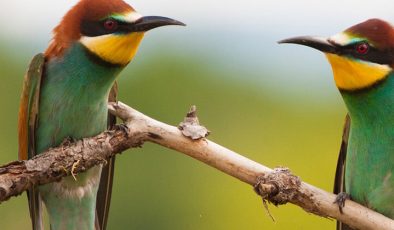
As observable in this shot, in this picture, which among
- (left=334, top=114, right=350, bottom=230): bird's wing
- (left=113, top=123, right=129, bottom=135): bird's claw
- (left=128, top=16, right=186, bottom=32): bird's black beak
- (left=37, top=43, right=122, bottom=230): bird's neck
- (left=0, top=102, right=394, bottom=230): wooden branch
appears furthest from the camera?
(left=334, top=114, right=350, bottom=230): bird's wing

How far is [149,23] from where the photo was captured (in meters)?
3.45

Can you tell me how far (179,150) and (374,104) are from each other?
78 cm

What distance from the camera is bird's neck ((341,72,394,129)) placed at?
11.6 ft

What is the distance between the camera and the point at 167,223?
11.3m

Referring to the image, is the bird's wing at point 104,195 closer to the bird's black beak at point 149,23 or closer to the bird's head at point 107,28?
the bird's head at point 107,28

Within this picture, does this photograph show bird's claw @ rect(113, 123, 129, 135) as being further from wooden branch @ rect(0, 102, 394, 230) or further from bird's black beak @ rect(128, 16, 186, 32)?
bird's black beak @ rect(128, 16, 186, 32)

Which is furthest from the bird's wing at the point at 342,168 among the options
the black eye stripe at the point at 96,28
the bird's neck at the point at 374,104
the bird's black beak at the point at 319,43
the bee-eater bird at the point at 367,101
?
the black eye stripe at the point at 96,28

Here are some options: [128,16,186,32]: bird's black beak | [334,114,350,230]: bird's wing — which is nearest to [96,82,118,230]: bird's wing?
[128,16,186,32]: bird's black beak

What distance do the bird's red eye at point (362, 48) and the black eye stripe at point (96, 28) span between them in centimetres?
→ 82

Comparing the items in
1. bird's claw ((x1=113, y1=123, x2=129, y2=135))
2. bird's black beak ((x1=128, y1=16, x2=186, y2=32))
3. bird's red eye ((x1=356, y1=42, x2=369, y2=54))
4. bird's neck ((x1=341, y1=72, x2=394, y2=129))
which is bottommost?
bird's claw ((x1=113, y1=123, x2=129, y2=135))

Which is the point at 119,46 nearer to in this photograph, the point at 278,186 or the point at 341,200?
the point at 278,186

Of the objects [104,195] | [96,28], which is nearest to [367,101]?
[96,28]

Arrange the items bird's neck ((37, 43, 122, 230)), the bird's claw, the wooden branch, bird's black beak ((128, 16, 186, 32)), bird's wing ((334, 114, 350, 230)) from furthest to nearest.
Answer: bird's wing ((334, 114, 350, 230)), bird's neck ((37, 43, 122, 230)), bird's black beak ((128, 16, 186, 32)), the bird's claw, the wooden branch

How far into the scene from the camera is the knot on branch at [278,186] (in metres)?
3.21
